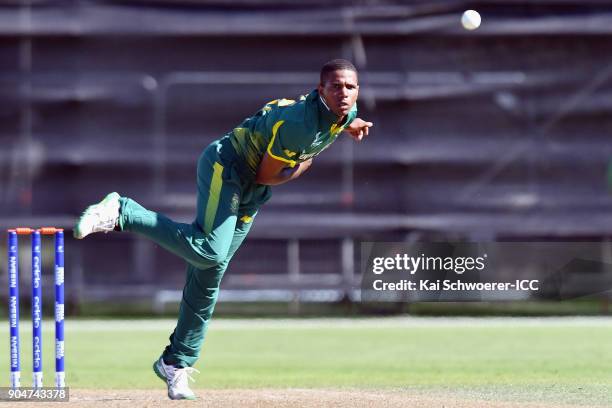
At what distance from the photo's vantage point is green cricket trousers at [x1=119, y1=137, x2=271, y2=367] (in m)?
6.57

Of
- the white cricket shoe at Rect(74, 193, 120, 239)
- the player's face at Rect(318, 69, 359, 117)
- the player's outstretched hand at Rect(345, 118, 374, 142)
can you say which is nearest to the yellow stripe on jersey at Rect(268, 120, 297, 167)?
the player's face at Rect(318, 69, 359, 117)

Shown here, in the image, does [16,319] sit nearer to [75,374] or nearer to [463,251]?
[75,374]

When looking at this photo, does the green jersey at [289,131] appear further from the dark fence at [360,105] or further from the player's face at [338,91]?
the dark fence at [360,105]

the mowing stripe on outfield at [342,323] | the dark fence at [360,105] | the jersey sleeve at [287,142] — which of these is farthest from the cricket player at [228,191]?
the dark fence at [360,105]

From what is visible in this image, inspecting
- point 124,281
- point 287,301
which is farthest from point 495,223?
point 124,281

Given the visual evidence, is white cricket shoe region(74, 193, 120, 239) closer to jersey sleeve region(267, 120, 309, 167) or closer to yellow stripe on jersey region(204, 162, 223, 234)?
yellow stripe on jersey region(204, 162, 223, 234)

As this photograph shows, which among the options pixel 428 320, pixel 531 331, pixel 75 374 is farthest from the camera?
pixel 428 320

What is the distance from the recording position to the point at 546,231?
1347 cm

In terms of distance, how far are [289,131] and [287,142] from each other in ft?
0.24

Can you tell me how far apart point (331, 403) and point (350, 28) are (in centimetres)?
742
